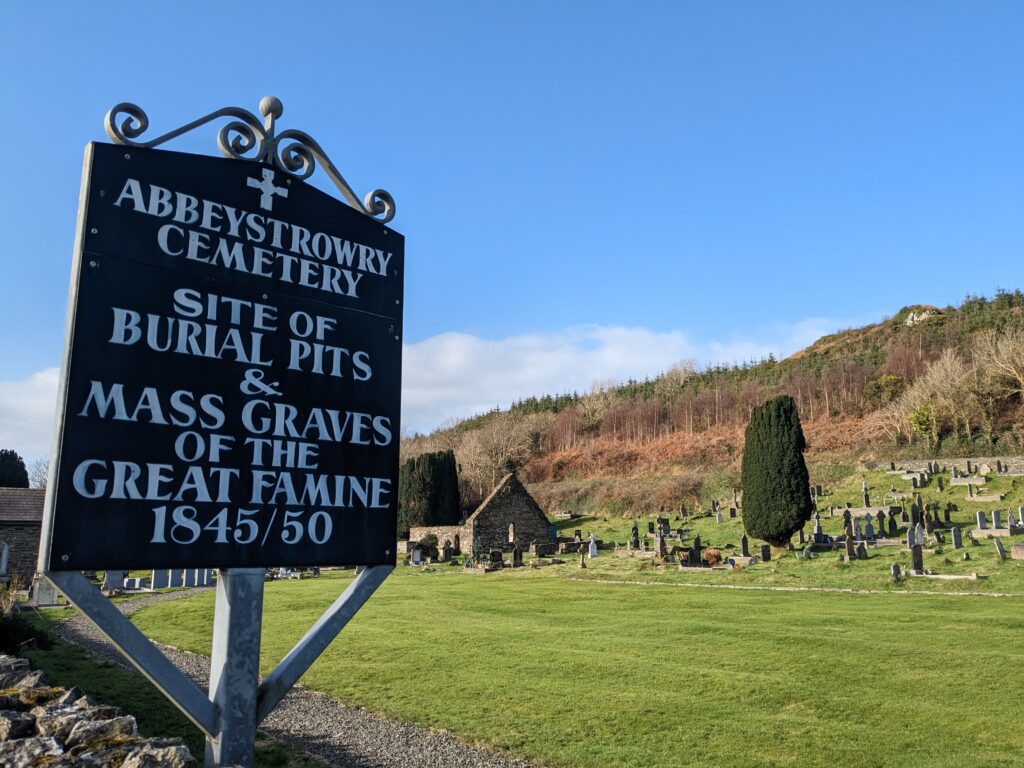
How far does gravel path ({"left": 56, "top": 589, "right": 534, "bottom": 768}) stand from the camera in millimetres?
6180

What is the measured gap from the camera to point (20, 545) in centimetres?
2914

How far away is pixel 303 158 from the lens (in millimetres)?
4047

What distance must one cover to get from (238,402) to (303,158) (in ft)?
4.79

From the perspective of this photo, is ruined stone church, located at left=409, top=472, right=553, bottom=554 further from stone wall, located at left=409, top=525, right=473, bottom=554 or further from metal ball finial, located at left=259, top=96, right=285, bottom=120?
metal ball finial, located at left=259, top=96, right=285, bottom=120

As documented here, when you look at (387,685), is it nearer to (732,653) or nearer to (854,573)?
(732,653)

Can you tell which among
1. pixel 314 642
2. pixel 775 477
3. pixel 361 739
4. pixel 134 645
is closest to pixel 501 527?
pixel 775 477

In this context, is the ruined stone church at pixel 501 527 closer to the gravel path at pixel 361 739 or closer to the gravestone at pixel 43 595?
the gravestone at pixel 43 595

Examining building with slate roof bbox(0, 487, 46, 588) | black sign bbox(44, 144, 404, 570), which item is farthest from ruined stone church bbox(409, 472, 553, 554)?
black sign bbox(44, 144, 404, 570)

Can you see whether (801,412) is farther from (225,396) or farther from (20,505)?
(225,396)

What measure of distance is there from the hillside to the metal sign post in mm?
44481

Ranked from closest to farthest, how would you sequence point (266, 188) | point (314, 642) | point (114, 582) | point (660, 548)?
1. point (314, 642)
2. point (266, 188)
3. point (114, 582)
4. point (660, 548)

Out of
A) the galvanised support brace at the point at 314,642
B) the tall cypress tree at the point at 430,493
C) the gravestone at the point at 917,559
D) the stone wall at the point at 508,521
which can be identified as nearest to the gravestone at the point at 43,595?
the stone wall at the point at 508,521

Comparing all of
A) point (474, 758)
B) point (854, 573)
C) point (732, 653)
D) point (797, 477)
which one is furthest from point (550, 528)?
point (474, 758)

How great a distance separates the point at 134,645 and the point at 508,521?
35.4 m
